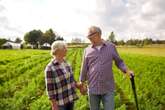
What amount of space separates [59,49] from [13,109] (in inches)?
179

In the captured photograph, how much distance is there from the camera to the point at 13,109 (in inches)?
377

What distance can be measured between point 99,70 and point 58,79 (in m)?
0.86

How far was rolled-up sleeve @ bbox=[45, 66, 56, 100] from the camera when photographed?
5641 mm

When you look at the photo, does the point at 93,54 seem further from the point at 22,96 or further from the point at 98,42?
the point at 22,96

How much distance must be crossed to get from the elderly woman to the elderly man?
58 cm

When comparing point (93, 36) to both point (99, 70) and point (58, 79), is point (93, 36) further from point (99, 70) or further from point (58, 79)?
point (58, 79)

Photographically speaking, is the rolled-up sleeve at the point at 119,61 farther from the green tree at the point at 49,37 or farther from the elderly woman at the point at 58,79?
the green tree at the point at 49,37

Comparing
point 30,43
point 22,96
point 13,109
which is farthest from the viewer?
point 30,43

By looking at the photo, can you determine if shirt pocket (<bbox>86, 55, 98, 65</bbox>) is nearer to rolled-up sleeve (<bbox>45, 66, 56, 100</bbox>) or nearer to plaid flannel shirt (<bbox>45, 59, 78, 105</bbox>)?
plaid flannel shirt (<bbox>45, 59, 78, 105</bbox>)

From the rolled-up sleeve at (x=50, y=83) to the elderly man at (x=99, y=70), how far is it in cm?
77

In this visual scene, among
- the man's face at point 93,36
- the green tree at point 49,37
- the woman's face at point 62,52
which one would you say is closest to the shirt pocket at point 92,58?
the man's face at point 93,36

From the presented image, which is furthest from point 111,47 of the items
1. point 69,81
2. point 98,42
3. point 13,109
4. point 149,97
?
point 149,97

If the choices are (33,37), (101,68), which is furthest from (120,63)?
(33,37)

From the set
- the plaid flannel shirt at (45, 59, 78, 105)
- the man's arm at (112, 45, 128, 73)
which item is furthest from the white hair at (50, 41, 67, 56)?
the man's arm at (112, 45, 128, 73)
